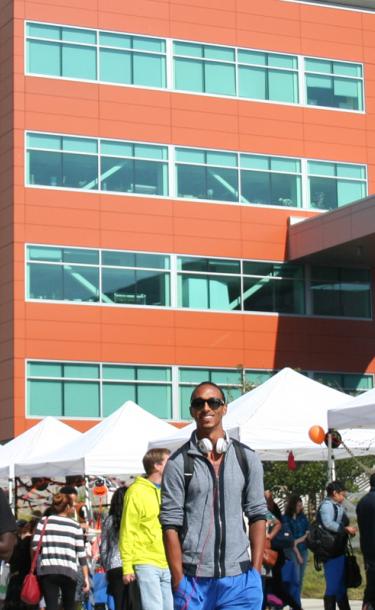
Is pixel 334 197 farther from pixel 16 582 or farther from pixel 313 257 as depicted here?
pixel 16 582

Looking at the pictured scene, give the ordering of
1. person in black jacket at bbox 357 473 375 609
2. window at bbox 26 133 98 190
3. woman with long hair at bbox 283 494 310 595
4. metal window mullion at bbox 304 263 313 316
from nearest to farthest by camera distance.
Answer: person in black jacket at bbox 357 473 375 609
woman with long hair at bbox 283 494 310 595
window at bbox 26 133 98 190
metal window mullion at bbox 304 263 313 316

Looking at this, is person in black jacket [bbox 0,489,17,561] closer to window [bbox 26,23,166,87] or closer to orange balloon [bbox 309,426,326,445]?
orange balloon [bbox 309,426,326,445]

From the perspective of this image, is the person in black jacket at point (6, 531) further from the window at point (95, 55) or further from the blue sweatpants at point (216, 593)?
the window at point (95, 55)

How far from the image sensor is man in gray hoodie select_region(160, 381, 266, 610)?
698 cm

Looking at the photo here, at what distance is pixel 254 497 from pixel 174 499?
0.41 m

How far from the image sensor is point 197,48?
47656 millimetres

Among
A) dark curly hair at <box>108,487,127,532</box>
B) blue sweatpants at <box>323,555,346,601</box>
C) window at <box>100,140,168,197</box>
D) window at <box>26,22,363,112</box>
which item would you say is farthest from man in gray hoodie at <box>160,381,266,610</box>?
window at <box>26,22,363,112</box>

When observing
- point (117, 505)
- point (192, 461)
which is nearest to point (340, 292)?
point (117, 505)

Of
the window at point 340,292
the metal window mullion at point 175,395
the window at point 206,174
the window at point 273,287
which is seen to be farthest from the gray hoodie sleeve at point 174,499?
the window at point 340,292

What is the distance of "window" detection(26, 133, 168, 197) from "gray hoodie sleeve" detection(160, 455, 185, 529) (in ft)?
126

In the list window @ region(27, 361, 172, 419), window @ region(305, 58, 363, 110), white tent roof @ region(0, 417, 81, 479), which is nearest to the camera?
white tent roof @ region(0, 417, 81, 479)

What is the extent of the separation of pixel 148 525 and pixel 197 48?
1487 inches

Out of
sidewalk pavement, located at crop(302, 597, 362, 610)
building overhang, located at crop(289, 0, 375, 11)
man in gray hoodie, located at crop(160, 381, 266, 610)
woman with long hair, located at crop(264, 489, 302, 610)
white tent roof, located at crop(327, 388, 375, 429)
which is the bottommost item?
sidewalk pavement, located at crop(302, 597, 362, 610)

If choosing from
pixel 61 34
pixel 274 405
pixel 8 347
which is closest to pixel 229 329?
pixel 8 347
